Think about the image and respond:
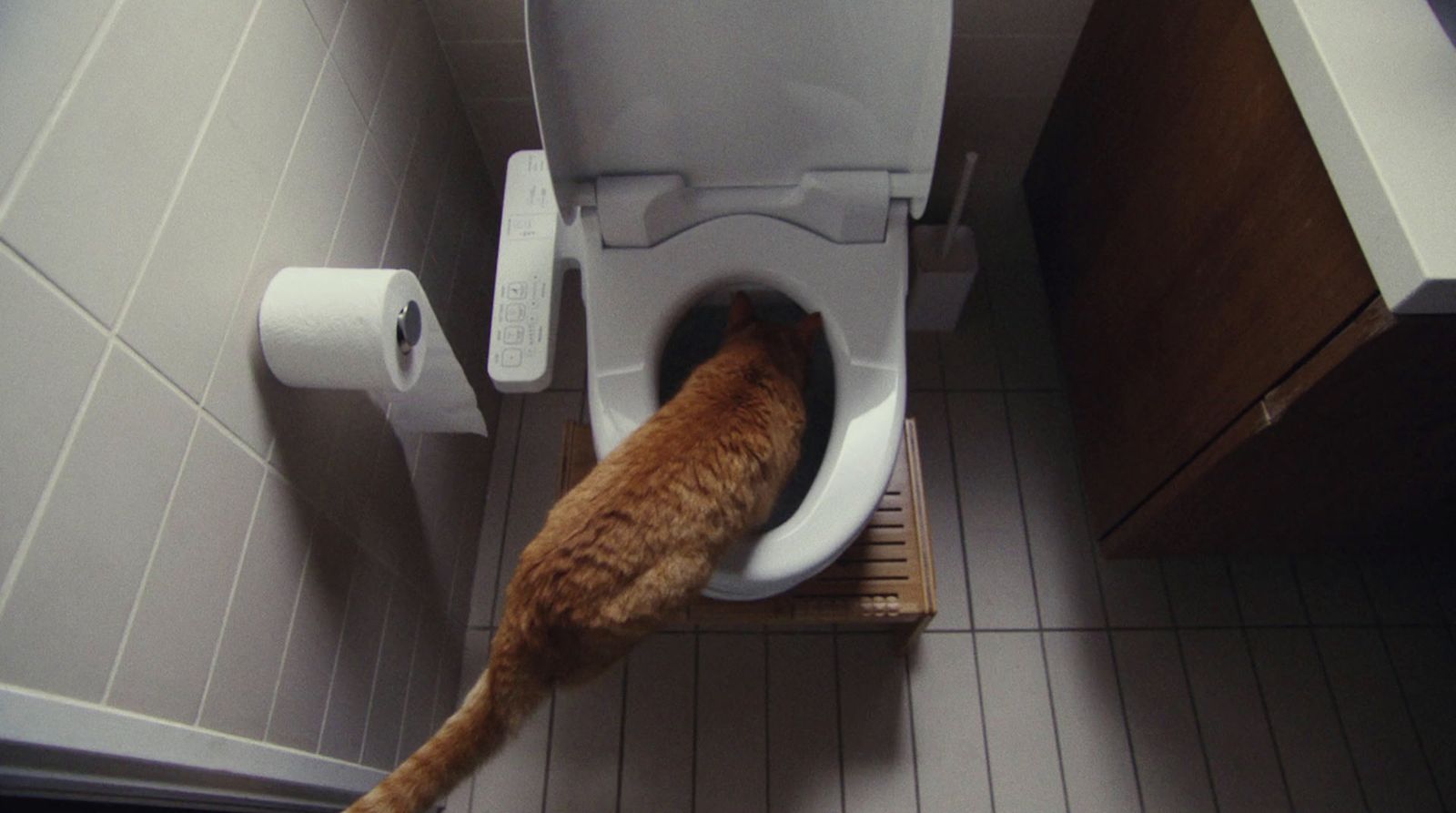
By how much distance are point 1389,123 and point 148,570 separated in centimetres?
93

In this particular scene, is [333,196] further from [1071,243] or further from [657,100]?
[1071,243]

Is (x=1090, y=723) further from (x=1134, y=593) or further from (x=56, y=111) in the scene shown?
(x=56, y=111)

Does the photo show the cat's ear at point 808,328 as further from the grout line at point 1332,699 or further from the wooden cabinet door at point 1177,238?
the grout line at point 1332,699

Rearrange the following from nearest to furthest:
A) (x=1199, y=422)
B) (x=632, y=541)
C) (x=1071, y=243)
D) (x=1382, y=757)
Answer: (x=632, y=541) → (x=1199, y=422) → (x=1382, y=757) → (x=1071, y=243)

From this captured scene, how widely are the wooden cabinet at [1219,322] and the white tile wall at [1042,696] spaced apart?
14 cm

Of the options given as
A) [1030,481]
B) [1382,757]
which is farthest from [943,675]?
[1382,757]

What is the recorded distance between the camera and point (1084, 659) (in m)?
1.11

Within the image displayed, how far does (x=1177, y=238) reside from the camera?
2.84 feet

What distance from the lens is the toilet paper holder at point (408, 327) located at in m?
0.64

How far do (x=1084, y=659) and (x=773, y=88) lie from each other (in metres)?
0.89

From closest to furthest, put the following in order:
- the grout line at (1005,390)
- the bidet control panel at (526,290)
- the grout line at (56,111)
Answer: the grout line at (56,111)
the bidet control panel at (526,290)
the grout line at (1005,390)

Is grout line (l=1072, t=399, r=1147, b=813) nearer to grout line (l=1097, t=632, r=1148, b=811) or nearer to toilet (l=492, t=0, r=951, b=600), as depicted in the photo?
grout line (l=1097, t=632, r=1148, b=811)

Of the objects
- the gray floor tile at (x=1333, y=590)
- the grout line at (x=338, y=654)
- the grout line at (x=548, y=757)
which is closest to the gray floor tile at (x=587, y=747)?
the grout line at (x=548, y=757)

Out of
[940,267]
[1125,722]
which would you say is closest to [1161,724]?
[1125,722]
